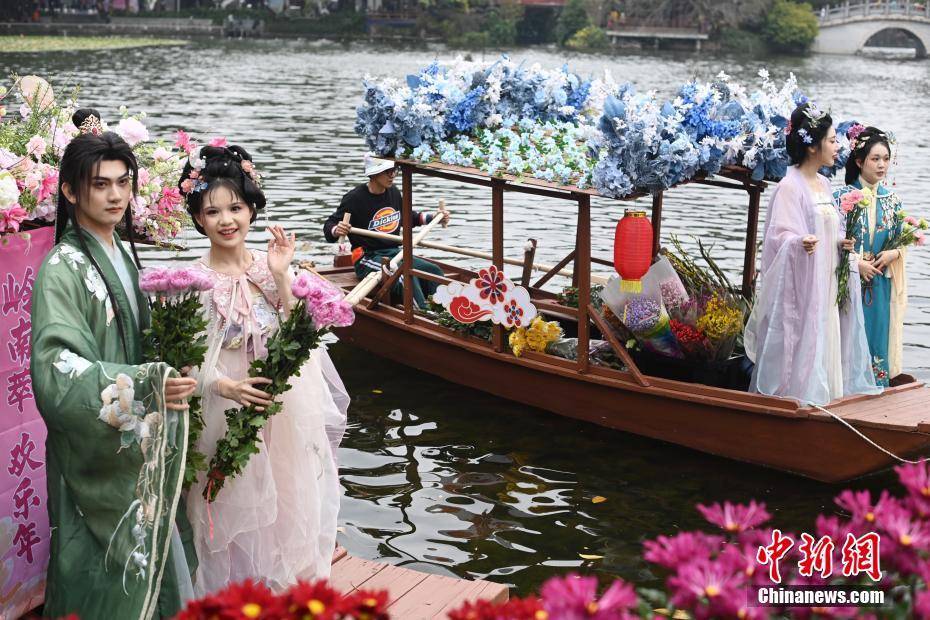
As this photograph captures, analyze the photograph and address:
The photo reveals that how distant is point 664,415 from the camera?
7773 mm

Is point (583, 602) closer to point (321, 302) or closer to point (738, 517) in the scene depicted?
point (738, 517)

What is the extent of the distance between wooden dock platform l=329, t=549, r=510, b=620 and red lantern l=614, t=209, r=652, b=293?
2.88 m

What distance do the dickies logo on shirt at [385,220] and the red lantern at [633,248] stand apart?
3.12 m

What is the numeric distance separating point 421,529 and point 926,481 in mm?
4584

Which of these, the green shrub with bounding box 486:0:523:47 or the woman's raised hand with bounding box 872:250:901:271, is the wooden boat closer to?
the woman's raised hand with bounding box 872:250:901:271

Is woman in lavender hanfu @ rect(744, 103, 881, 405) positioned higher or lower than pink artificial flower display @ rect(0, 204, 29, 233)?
lower

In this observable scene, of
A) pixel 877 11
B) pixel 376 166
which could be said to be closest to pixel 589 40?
pixel 877 11

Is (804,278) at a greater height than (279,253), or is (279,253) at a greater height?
(279,253)

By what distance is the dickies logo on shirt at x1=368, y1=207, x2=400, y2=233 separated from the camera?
10.0 m

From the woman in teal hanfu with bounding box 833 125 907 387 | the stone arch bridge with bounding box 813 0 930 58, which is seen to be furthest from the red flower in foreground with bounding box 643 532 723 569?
the stone arch bridge with bounding box 813 0 930 58

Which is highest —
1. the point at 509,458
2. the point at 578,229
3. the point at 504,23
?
the point at 504,23

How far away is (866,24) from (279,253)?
217 ft

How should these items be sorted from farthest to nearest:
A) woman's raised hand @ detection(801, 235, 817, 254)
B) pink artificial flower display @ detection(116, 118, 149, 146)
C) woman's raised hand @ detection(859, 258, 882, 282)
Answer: woman's raised hand @ detection(859, 258, 882, 282)
woman's raised hand @ detection(801, 235, 817, 254)
pink artificial flower display @ detection(116, 118, 149, 146)

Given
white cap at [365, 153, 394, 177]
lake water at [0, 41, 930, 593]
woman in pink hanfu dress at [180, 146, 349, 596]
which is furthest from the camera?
white cap at [365, 153, 394, 177]
